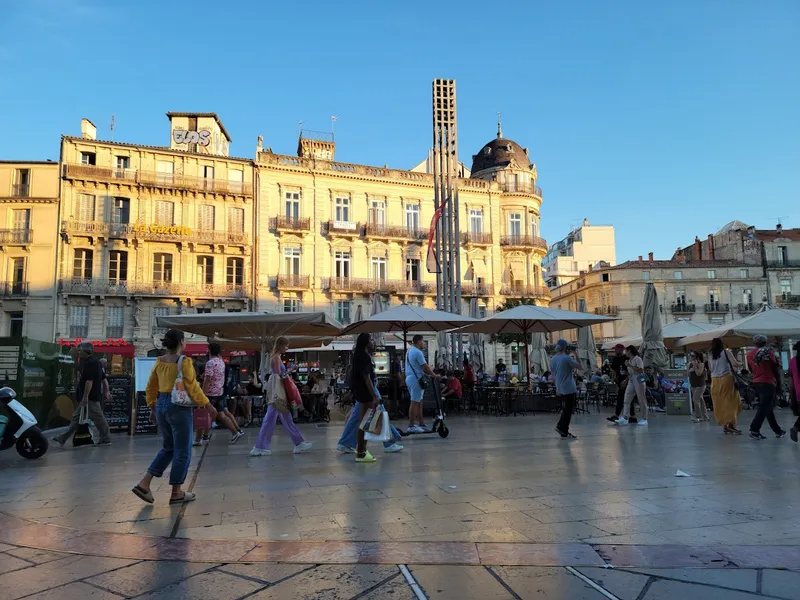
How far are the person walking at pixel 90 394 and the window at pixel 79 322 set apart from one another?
79.7ft

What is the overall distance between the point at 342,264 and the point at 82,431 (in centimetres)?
2765

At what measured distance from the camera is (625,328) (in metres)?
55.3

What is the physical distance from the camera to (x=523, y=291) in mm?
40281

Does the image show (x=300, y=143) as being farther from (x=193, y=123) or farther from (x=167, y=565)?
(x=167, y=565)

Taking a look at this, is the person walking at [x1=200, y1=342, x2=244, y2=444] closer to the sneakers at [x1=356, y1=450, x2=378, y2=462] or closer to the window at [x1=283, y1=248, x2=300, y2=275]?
the sneakers at [x1=356, y1=450, x2=378, y2=462]

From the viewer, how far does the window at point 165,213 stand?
112 ft

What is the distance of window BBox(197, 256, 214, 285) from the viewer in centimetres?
3456

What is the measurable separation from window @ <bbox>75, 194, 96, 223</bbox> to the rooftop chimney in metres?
4.20

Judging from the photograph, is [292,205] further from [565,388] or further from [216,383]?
[565,388]

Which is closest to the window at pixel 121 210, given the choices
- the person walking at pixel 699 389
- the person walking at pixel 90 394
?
the person walking at pixel 90 394

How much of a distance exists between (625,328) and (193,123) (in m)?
40.7

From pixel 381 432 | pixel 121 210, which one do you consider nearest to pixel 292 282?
pixel 121 210

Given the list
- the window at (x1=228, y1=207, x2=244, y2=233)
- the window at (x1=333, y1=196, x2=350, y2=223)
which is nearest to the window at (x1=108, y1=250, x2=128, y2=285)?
the window at (x1=228, y1=207, x2=244, y2=233)

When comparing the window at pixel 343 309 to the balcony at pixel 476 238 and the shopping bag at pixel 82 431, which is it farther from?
the shopping bag at pixel 82 431
